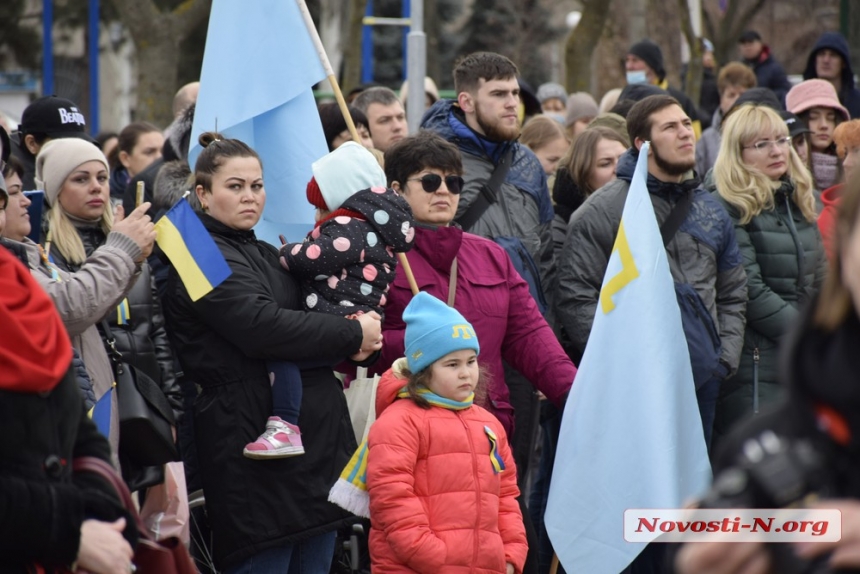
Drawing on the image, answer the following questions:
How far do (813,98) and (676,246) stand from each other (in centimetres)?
340

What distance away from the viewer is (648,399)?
5.35 m

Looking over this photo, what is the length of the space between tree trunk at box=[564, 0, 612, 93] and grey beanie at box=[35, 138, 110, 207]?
12.2m

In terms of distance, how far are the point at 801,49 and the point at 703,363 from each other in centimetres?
3175

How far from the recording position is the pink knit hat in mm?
9188

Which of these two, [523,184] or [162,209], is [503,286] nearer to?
[523,184]

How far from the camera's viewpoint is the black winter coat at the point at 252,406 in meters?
4.85

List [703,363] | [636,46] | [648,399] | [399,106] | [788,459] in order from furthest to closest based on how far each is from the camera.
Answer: [636,46], [399,106], [703,363], [648,399], [788,459]

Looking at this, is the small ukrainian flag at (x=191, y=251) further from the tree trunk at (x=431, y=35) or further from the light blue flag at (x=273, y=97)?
the tree trunk at (x=431, y=35)

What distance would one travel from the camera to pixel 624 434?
5.35m

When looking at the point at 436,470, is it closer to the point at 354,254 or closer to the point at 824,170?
the point at 354,254

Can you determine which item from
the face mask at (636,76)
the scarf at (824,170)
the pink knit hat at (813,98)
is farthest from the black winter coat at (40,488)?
the face mask at (636,76)

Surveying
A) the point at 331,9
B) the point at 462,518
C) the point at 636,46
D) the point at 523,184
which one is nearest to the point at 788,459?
the point at 462,518

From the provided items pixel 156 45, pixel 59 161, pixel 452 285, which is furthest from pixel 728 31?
pixel 59 161

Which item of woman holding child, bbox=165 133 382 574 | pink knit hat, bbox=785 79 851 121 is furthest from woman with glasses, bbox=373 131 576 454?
pink knit hat, bbox=785 79 851 121
